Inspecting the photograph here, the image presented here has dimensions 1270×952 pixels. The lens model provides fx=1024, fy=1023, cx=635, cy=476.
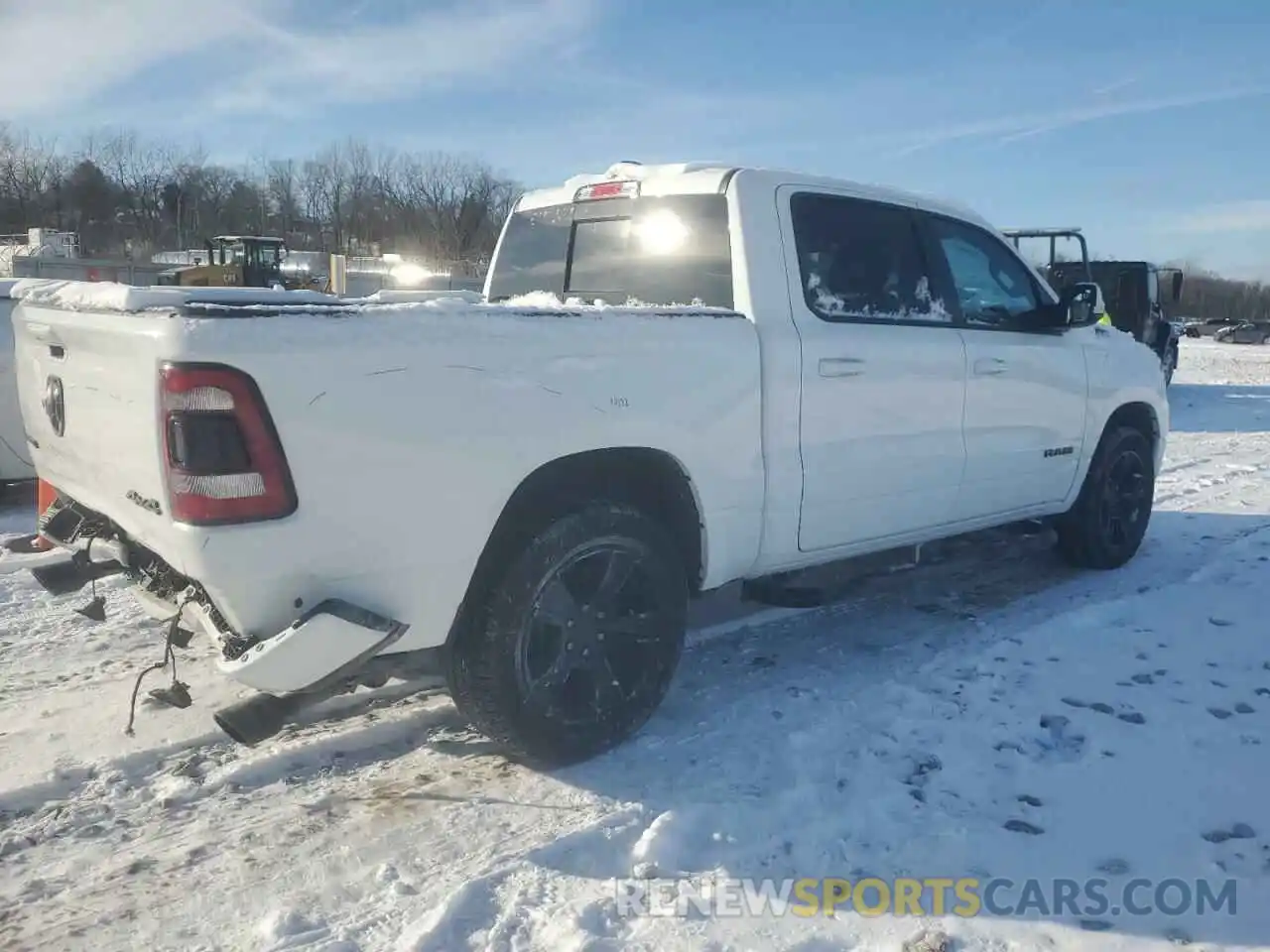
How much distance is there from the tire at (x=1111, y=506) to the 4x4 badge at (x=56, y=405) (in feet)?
15.8

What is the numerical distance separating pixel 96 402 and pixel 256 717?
3.39 ft

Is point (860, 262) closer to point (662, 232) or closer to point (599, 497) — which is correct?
point (662, 232)

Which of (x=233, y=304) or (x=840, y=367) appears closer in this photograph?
(x=233, y=304)

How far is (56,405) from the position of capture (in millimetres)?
3342

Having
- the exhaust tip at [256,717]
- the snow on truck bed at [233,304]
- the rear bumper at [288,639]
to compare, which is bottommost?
the exhaust tip at [256,717]

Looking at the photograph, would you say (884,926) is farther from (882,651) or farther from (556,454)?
(882,651)

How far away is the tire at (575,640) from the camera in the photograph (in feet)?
10.3

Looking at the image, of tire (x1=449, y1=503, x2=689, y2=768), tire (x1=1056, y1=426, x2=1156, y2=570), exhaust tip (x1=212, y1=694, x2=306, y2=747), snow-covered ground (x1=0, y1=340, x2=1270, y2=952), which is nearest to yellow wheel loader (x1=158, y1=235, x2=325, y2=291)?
tire (x1=1056, y1=426, x2=1156, y2=570)

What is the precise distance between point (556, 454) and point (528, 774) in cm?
108

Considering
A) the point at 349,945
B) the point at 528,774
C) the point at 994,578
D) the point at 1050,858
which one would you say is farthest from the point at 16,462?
the point at 1050,858

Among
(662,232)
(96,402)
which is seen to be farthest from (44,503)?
(662,232)

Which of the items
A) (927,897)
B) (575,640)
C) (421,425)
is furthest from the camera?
(575,640)

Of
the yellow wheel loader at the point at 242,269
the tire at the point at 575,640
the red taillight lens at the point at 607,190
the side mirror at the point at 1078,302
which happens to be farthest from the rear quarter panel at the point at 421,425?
the yellow wheel loader at the point at 242,269

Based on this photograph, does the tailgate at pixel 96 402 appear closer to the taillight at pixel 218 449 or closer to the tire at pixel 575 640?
the taillight at pixel 218 449
